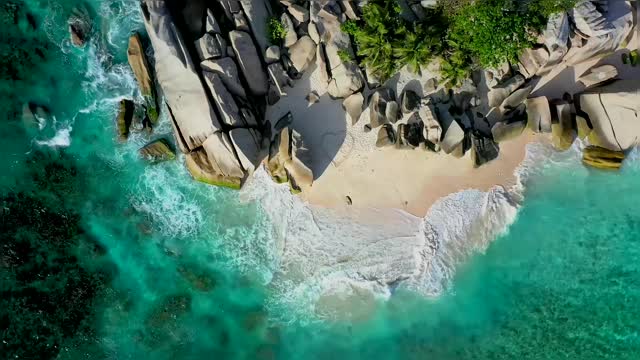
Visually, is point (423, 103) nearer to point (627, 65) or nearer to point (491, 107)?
point (491, 107)

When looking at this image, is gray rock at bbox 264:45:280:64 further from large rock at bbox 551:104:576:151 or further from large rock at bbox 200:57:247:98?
large rock at bbox 551:104:576:151

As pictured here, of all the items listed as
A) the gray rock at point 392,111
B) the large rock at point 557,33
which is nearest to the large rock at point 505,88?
the large rock at point 557,33

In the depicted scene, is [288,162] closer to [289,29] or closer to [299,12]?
[289,29]

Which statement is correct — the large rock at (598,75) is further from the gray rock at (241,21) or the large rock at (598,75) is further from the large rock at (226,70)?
the large rock at (226,70)

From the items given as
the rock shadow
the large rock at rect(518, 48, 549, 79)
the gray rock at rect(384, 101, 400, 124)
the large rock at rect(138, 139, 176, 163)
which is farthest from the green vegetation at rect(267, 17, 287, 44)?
the large rock at rect(518, 48, 549, 79)

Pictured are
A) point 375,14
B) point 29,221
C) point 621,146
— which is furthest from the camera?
point 29,221

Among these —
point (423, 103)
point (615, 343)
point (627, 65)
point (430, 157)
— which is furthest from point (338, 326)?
point (627, 65)

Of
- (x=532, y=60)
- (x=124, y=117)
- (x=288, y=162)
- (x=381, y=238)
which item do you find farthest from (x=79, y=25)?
(x=532, y=60)
